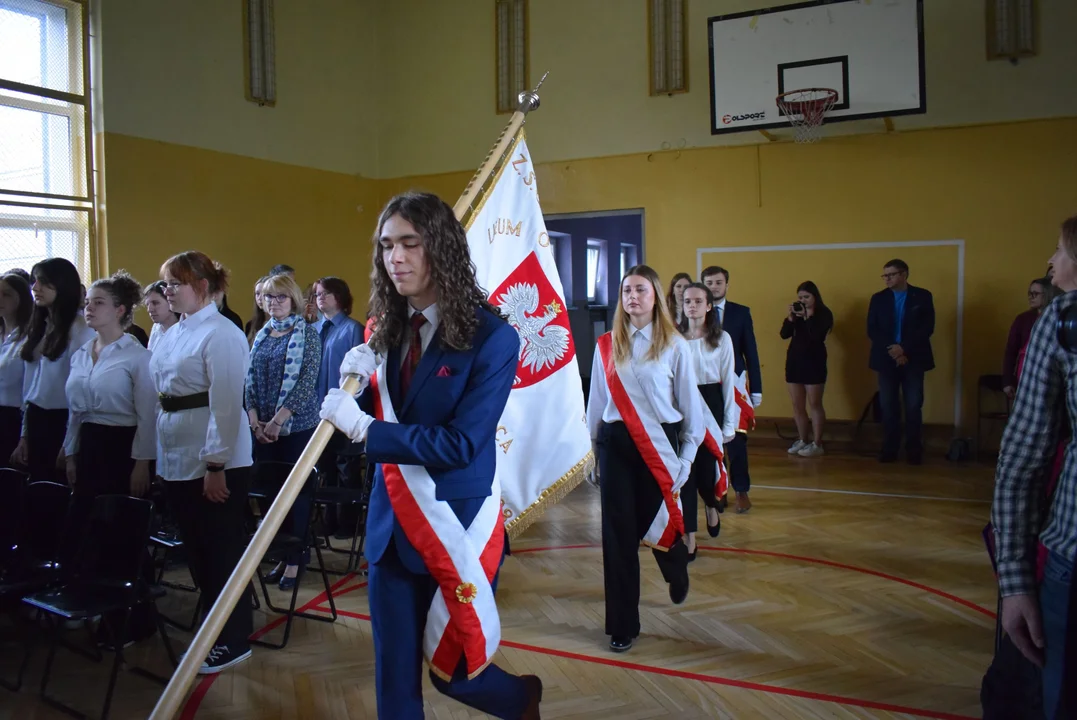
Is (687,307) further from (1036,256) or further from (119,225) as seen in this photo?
(119,225)

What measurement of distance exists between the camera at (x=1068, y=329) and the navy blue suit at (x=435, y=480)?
3.92 feet

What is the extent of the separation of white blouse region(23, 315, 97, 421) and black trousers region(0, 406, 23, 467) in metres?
0.37

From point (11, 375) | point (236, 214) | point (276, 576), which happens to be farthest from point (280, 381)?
point (236, 214)

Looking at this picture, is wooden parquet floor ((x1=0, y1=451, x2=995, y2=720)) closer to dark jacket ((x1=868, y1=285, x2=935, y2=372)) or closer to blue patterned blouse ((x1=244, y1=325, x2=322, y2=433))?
blue patterned blouse ((x1=244, y1=325, x2=322, y2=433))

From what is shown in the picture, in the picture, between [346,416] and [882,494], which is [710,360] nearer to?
[882,494]

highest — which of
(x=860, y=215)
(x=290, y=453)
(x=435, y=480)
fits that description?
(x=860, y=215)

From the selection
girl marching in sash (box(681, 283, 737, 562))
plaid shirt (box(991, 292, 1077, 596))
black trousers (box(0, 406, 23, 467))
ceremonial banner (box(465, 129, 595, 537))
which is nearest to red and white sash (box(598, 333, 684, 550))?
ceremonial banner (box(465, 129, 595, 537))

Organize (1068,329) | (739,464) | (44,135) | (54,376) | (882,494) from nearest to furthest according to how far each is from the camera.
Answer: (1068,329)
(54,376)
(739,464)
(882,494)
(44,135)

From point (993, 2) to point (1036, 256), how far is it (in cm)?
243

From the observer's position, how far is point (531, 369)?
11.6 feet

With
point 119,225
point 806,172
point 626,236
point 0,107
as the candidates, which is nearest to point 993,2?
point 806,172

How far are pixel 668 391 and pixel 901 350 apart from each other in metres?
5.24

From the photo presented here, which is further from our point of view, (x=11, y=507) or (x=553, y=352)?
(x=11, y=507)

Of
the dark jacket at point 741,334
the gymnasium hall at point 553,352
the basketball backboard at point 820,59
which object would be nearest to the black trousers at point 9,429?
the gymnasium hall at point 553,352
